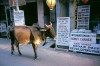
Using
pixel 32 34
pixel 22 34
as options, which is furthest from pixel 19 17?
pixel 32 34

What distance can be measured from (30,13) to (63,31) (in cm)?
652

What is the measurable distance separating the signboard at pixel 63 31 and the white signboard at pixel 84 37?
355 millimetres

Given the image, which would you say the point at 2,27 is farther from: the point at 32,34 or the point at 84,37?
the point at 84,37

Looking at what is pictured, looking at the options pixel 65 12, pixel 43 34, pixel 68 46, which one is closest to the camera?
pixel 43 34

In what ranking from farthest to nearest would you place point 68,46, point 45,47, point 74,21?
point 74,21
point 45,47
point 68,46

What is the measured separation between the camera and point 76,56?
9.17m

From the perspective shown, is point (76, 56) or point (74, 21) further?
point (74, 21)

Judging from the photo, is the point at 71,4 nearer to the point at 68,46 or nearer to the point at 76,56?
the point at 68,46

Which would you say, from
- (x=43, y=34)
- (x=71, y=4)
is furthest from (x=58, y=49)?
(x=71, y=4)

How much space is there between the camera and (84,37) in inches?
381

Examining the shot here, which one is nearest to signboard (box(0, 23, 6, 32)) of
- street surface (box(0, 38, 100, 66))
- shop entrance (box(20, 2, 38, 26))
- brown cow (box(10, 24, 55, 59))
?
shop entrance (box(20, 2, 38, 26))

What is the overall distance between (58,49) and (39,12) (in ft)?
14.7

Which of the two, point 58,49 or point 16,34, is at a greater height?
point 16,34

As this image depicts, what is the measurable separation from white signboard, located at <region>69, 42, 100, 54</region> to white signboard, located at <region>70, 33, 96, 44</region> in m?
0.16
